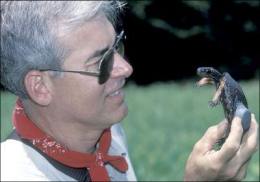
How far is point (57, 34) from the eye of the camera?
8.21 ft

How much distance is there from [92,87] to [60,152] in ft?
0.90

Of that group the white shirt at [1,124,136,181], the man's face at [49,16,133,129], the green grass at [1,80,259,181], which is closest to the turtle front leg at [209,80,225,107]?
the man's face at [49,16,133,129]

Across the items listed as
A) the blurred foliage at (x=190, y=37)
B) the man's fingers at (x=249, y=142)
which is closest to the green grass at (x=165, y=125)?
the man's fingers at (x=249, y=142)

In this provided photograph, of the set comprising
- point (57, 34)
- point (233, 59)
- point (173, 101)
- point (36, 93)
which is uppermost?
point (57, 34)

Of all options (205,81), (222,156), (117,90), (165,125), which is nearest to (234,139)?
(222,156)

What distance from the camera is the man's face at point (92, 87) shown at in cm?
255

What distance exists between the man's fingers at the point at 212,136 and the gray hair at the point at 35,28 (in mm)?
584

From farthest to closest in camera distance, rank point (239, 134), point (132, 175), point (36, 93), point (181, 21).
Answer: point (181, 21) < point (132, 175) < point (36, 93) < point (239, 134)

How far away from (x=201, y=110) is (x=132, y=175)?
6202 millimetres

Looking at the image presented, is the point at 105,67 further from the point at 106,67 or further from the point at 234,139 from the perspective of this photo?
the point at 234,139

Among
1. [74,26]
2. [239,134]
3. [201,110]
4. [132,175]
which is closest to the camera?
[239,134]

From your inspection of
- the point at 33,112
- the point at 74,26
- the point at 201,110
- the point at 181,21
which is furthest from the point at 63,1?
the point at 181,21

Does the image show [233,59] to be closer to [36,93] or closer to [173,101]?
[173,101]

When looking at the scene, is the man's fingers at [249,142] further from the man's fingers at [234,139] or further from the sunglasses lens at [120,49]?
the sunglasses lens at [120,49]
